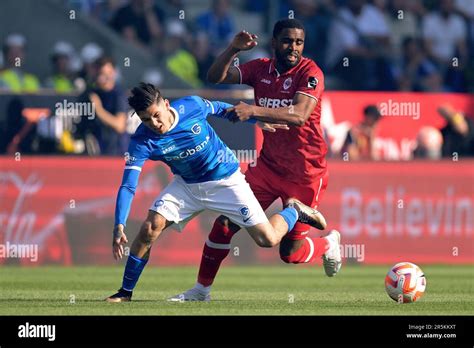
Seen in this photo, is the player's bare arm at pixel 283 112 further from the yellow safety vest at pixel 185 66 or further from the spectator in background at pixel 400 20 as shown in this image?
the spectator in background at pixel 400 20

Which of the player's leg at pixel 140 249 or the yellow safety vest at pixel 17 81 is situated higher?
the yellow safety vest at pixel 17 81

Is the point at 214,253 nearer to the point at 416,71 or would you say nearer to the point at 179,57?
the point at 179,57

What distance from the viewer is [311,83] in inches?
516

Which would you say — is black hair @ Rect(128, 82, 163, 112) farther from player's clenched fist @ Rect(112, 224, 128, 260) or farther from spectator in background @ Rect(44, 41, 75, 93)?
spectator in background @ Rect(44, 41, 75, 93)

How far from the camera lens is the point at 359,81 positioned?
24.7 meters

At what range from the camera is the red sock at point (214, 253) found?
13.2 metres

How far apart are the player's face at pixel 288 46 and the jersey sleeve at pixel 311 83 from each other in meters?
0.18

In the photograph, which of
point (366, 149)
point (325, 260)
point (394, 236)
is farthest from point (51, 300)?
point (366, 149)

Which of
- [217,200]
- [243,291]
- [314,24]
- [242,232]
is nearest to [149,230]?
[217,200]

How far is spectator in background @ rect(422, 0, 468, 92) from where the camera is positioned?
25.9 m

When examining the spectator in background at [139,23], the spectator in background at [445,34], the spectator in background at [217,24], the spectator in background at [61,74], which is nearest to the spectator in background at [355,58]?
the spectator in background at [445,34]

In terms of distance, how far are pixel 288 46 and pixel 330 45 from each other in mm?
11570

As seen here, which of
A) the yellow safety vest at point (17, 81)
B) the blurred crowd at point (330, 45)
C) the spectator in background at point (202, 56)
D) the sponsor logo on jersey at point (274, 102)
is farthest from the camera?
the spectator in background at point (202, 56)
